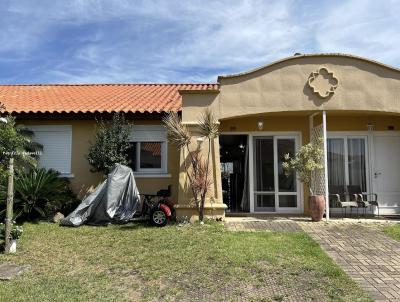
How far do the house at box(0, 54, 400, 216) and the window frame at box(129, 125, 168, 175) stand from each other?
0.03 meters

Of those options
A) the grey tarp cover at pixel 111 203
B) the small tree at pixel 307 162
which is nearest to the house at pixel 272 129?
the small tree at pixel 307 162

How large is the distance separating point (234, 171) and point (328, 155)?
321 centimetres

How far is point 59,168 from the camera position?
14102 mm

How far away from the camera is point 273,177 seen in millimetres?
13836

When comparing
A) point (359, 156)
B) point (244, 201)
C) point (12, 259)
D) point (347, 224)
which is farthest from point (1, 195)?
point (359, 156)

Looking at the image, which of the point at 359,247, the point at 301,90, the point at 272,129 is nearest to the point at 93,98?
the point at 272,129

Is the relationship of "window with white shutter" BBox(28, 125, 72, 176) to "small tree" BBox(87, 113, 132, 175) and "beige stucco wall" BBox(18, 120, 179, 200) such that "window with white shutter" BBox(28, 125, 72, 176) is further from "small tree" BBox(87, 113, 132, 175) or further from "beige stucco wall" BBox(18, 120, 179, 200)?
"small tree" BBox(87, 113, 132, 175)

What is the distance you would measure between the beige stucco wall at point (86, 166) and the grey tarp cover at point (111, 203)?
1.37m

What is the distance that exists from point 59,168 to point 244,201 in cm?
632

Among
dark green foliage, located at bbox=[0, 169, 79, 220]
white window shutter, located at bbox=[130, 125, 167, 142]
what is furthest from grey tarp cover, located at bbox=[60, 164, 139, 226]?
white window shutter, located at bbox=[130, 125, 167, 142]

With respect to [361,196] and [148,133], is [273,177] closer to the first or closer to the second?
[361,196]

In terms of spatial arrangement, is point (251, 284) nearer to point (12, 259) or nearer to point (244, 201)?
point (12, 259)

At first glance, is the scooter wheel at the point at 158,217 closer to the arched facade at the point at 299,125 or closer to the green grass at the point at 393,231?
the arched facade at the point at 299,125

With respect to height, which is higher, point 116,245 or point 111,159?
point 111,159
